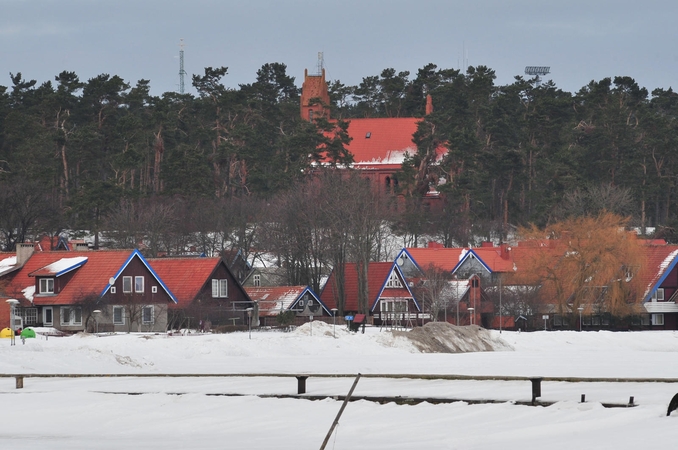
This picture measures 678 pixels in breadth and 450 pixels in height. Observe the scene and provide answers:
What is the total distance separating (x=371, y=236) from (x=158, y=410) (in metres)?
61.0

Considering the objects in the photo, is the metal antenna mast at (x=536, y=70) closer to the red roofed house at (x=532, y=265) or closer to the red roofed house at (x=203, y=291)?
the red roofed house at (x=532, y=265)

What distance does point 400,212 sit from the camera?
116 metres

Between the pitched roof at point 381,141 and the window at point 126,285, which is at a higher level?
the pitched roof at point 381,141

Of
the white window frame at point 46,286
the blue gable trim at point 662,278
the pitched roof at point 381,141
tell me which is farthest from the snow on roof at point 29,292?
the pitched roof at point 381,141

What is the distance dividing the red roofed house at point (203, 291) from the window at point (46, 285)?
6.58 meters

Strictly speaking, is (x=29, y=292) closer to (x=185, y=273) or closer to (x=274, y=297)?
(x=185, y=273)

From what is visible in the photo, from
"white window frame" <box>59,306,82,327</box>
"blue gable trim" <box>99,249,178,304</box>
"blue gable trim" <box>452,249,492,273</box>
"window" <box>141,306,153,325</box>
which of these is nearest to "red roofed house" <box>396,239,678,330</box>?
"blue gable trim" <box>452,249,492,273</box>

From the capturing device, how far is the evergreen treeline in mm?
111188

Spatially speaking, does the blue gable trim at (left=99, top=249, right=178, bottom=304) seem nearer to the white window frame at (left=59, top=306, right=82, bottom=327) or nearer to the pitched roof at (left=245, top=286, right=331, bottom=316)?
the white window frame at (left=59, top=306, right=82, bottom=327)

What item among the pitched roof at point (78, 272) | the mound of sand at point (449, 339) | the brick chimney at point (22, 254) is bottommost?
the mound of sand at point (449, 339)

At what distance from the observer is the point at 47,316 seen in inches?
2628

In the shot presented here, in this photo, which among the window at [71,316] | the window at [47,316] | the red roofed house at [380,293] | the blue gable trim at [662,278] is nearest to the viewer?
the window at [71,316]

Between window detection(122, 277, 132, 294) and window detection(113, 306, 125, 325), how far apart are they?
1090 mm

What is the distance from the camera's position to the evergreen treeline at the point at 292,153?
4377 inches
